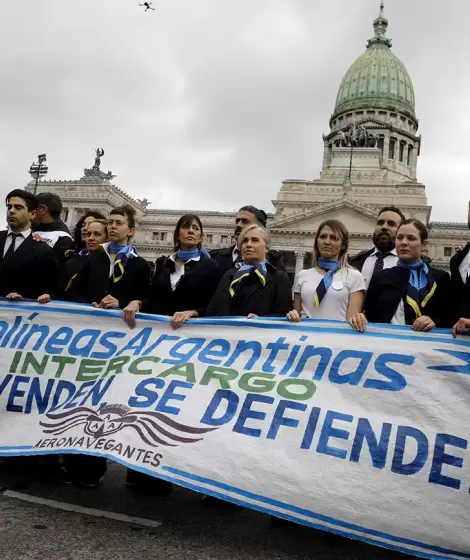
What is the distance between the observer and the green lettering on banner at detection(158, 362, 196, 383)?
4.91m

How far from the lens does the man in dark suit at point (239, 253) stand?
22.5 feet

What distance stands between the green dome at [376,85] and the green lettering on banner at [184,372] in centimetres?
7778

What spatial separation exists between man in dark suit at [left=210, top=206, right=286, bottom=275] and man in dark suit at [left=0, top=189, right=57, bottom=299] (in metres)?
1.98

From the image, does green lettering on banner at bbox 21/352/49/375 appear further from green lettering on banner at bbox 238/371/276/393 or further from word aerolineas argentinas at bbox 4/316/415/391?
green lettering on banner at bbox 238/371/276/393

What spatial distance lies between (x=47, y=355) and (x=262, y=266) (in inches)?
89.0

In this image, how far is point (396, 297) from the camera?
5.26 metres

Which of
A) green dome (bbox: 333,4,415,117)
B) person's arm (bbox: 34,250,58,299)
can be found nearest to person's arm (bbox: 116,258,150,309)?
person's arm (bbox: 34,250,58,299)

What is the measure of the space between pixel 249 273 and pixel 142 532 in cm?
252

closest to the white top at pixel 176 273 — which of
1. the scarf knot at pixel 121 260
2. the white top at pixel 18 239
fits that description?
the scarf knot at pixel 121 260

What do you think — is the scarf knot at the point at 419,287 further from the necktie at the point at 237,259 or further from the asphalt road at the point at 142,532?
the asphalt road at the point at 142,532

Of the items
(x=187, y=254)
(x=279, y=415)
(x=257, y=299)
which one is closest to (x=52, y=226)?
(x=187, y=254)

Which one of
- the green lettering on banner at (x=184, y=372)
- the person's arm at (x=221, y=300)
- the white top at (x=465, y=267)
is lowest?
the green lettering on banner at (x=184, y=372)

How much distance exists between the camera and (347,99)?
260 feet

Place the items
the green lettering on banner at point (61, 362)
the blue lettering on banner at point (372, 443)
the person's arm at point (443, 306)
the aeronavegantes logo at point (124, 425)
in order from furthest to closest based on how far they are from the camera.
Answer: the green lettering on banner at point (61, 362), the person's arm at point (443, 306), the aeronavegantes logo at point (124, 425), the blue lettering on banner at point (372, 443)
